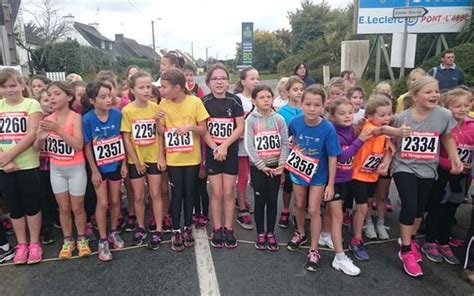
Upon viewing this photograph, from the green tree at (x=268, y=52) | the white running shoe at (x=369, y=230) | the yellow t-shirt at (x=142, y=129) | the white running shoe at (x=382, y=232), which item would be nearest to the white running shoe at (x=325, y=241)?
the white running shoe at (x=369, y=230)

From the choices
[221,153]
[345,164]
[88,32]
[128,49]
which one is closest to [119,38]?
[128,49]

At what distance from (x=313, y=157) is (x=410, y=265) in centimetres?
140

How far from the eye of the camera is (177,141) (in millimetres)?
4059

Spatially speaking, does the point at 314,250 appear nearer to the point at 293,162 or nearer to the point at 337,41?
the point at 293,162

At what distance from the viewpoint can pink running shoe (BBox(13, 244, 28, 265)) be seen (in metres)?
3.84

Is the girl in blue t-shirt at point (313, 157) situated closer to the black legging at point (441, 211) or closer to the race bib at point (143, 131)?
the black legging at point (441, 211)

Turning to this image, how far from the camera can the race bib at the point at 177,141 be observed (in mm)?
4055

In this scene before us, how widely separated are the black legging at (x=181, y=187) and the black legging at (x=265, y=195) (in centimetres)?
70

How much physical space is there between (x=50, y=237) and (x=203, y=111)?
237cm

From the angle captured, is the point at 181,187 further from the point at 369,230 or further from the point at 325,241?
the point at 369,230

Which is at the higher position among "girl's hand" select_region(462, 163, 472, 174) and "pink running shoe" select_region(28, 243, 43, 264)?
"girl's hand" select_region(462, 163, 472, 174)

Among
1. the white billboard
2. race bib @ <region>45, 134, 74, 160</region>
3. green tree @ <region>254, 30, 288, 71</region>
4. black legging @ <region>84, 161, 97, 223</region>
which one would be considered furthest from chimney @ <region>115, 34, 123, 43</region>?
race bib @ <region>45, 134, 74, 160</region>

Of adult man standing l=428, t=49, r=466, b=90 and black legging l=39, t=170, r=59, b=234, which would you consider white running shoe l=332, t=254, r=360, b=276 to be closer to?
black legging l=39, t=170, r=59, b=234

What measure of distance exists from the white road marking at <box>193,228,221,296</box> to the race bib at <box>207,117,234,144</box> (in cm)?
118
